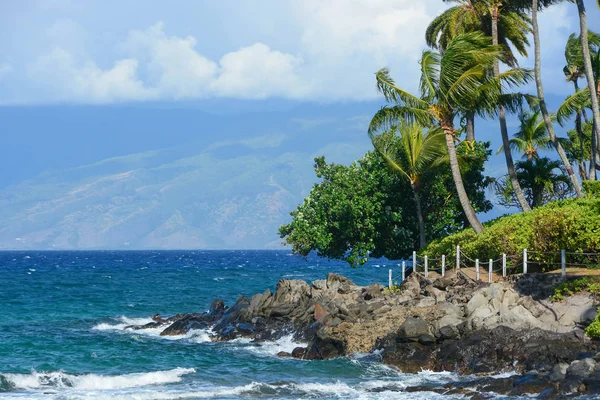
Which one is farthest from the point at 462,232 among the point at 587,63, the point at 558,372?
the point at 558,372

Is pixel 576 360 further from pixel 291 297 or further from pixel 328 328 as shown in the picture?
pixel 291 297

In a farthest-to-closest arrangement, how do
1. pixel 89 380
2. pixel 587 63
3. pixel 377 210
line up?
pixel 377 210
pixel 587 63
pixel 89 380

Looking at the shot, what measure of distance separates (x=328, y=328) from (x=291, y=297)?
7.01 meters

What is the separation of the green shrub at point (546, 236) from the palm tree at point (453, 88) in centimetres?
275

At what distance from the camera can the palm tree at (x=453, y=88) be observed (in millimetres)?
33688

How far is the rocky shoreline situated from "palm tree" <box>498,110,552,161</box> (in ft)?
60.5

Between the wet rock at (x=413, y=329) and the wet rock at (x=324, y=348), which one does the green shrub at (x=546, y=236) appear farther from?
the wet rock at (x=324, y=348)

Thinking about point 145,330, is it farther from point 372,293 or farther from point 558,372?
point 558,372

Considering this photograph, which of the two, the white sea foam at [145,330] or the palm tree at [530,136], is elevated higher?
Result: the palm tree at [530,136]

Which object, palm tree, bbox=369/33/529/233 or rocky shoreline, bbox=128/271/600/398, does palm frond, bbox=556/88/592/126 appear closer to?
palm tree, bbox=369/33/529/233

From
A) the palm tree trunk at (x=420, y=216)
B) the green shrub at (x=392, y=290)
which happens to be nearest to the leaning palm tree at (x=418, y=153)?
the palm tree trunk at (x=420, y=216)

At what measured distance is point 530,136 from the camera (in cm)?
4794

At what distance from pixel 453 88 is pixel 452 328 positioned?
42.5ft

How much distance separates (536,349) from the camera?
21172 millimetres
